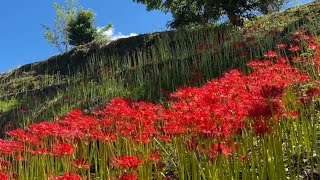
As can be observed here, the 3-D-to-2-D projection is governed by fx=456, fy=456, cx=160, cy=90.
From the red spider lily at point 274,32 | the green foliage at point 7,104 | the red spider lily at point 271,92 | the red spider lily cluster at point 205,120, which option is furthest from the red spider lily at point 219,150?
the green foliage at point 7,104

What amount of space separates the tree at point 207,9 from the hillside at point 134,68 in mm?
437

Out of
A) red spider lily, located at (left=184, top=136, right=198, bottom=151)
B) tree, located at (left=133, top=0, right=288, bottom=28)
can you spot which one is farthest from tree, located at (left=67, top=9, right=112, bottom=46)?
red spider lily, located at (left=184, top=136, right=198, bottom=151)

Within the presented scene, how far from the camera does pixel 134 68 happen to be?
11.4 m

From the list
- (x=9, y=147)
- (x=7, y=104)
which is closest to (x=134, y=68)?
(x=7, y=104)

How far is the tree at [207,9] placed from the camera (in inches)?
520

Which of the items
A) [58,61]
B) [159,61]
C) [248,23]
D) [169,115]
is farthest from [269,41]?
[58,61]

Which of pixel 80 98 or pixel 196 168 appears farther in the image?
pixel 80 98

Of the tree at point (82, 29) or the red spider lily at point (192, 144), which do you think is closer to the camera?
the red spider lily at point (192, 144)

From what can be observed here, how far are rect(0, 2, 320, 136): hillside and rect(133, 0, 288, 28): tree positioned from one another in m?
0.44

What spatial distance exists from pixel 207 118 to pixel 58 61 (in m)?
13.1

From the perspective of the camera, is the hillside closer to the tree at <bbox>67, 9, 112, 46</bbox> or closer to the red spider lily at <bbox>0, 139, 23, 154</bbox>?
the red spider lily at <bbox>0, 139, 23, 154</bbox>

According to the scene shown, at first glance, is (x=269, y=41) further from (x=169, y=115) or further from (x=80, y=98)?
(x=169, y=115)

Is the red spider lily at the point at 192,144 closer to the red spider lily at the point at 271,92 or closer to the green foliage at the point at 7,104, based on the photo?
the red spider lily at the point at 271,92

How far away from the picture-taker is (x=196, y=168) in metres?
3.36
